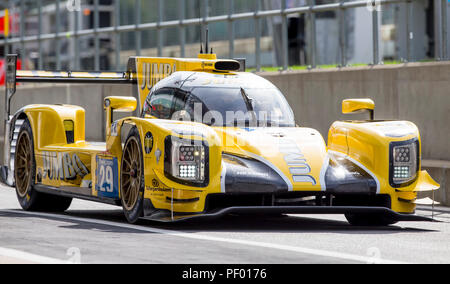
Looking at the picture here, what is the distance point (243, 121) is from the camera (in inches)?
430

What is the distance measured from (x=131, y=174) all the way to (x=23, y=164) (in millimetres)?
3221

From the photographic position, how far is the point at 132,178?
1040 centimetres

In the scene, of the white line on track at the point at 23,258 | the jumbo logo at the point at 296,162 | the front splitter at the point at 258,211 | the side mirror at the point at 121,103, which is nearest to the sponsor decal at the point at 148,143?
the front splitter at the point at 258,211

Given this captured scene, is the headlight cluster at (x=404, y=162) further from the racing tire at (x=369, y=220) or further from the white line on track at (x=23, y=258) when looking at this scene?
the white line on track at (x=23, y=258)

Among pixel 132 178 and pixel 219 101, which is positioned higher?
pixel 219 101

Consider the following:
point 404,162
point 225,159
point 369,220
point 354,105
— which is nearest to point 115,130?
point 225,159

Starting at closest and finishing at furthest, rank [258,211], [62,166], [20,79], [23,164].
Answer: [258,211] → [62,166] → [23,164] → [20,79]

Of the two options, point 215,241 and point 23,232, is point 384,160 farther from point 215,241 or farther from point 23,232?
point 23,232

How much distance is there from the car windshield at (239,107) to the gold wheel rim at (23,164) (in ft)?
9.10

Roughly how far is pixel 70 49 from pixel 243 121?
17283 mm

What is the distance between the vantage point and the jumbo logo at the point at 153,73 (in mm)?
13055

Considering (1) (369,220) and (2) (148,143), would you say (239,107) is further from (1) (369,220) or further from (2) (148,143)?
(1) (369,220)

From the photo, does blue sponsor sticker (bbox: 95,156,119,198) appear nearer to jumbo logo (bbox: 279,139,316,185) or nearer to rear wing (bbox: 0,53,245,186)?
jumbo logo (bbox: 279,139,316,185)

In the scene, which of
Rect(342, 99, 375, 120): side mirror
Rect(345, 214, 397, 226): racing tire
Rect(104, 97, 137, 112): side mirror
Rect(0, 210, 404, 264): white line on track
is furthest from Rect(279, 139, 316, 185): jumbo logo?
Rect(104, 97, 137, 112): side mirror
